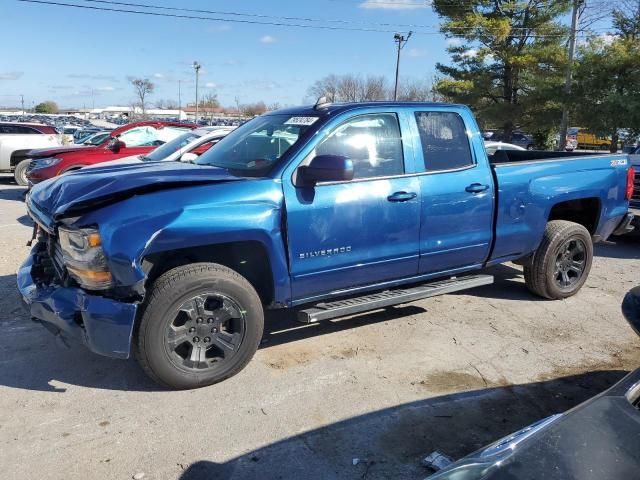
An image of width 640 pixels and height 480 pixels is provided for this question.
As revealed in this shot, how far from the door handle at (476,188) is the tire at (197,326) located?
6.74 feet

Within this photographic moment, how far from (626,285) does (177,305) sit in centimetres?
528

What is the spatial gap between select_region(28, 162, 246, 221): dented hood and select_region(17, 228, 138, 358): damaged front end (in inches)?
12.0

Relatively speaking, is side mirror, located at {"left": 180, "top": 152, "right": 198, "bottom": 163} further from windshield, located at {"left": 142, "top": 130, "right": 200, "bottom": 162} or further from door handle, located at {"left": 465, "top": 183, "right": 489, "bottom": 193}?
windshield, located at {"left": 142, "top": 130, "right": 200, "bottom": 162}

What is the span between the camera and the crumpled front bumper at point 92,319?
10.7 ft

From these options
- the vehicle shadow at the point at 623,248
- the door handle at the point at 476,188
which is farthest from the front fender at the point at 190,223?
the vehicle shadow at the point at 623,248

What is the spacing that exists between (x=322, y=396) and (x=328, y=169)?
4.91ft

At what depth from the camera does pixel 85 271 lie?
130 inches

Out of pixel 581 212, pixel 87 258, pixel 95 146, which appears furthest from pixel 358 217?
pixel 95 146

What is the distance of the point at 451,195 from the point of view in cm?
451

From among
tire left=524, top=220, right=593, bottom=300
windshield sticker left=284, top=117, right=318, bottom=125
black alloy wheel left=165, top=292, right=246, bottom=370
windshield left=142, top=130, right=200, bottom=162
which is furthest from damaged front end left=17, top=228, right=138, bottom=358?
windshield left=142, top=130, right=200, bottom=162

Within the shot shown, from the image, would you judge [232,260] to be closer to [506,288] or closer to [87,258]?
[87,258]

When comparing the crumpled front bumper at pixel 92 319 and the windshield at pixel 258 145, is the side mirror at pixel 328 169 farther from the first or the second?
the crumpled front bumper at pixel 92 319

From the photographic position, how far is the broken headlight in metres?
3.24

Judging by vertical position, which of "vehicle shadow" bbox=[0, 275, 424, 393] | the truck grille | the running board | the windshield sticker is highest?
the windshield sticker
